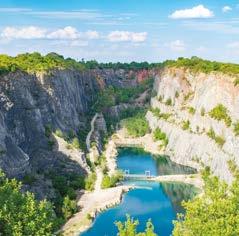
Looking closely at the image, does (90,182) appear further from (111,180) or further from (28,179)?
(28,179)

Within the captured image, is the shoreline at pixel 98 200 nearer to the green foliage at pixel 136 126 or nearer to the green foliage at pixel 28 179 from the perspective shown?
the green foliage at pixel 28 179

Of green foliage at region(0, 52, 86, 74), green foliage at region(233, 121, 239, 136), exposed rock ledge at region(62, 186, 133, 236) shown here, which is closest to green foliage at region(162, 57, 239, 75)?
green foliage at region(233, 121, 239, 136)

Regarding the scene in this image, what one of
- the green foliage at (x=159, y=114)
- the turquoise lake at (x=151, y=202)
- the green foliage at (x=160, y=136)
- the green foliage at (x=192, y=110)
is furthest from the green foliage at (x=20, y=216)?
the green foliage at (x=159, y=114)

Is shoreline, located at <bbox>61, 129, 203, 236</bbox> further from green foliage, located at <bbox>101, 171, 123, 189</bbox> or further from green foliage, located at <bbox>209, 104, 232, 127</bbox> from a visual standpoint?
green foliage, located at <bbox>209, 104, 232, 127</bbox>

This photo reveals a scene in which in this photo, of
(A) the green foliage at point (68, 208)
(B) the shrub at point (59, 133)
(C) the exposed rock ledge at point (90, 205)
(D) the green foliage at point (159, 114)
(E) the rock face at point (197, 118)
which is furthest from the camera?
(D) the green foliage at point (159, 114)

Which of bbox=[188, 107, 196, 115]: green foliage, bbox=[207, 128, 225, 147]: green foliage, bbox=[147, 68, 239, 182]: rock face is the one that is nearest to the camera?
bbox=[147, 68, 239, 182]: rock face

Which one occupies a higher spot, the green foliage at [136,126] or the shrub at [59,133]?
the shrub at [59,133]
